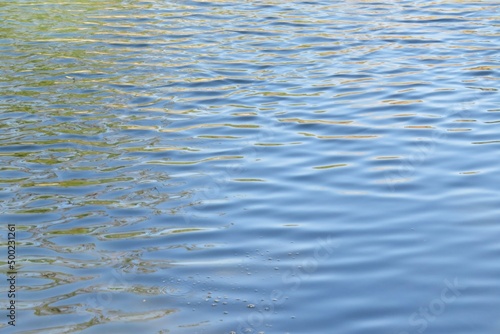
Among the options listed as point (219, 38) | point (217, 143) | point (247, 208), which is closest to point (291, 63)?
point (219, 38)

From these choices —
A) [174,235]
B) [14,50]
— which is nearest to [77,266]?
[174,235]

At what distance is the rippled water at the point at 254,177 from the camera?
19.8ft

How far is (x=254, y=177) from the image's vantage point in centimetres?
837

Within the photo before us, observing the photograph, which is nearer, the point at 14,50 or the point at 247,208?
the point at 247,208

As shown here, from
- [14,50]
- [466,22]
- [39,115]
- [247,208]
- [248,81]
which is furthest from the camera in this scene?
[466,22]

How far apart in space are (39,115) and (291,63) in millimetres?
3767

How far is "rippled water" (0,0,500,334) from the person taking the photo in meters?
6.03

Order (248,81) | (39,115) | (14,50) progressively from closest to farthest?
(39,115) < (248,81) < (14,50)

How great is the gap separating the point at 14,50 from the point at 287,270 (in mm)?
8291

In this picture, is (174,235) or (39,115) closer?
(174,235)

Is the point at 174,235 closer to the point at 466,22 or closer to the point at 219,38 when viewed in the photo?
the point at 219,38

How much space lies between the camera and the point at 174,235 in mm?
7129

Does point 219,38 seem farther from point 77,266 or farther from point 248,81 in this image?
point 77,266

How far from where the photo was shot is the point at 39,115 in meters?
10.4
